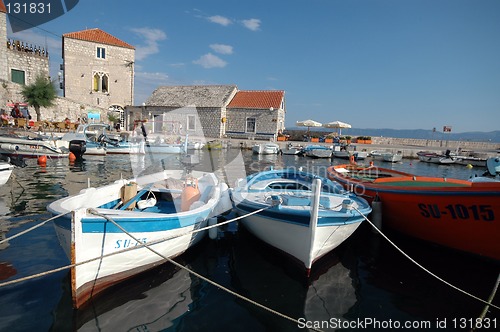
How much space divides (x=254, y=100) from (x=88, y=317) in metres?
32.9

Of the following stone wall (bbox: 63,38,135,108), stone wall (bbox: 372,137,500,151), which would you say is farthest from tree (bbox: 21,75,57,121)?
stone wall (bbox: 372,137,500,151)

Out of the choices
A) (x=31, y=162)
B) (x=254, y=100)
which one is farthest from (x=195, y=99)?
(x=31, y=162)

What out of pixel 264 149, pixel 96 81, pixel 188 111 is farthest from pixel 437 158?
pixel 96 81

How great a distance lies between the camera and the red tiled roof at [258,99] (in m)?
34.4

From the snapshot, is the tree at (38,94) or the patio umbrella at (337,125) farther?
the patio umbrella at (337,125)

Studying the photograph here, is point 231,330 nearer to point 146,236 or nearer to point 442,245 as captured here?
point 146,236

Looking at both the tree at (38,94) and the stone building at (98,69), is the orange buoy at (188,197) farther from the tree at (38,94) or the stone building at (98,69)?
the stone building at (98,69)

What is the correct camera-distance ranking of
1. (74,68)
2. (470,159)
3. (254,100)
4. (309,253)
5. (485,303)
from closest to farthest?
(485,303) < (309,253) < (470,159) < (254,100) < (74,68)

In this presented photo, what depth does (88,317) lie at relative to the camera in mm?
4312

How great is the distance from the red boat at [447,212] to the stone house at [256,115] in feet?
85.9

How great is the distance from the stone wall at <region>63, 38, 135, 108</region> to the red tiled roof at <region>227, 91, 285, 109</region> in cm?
1671

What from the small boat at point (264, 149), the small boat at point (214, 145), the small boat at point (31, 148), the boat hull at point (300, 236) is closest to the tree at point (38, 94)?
the small boat at point (31, 148)

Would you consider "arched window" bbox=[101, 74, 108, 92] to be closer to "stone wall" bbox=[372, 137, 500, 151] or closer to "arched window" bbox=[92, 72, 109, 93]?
"arched window" bbox=[92, 72, 109, 93]

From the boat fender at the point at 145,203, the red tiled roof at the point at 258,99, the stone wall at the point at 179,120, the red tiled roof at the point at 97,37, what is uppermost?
the red tiled roof at the point at 97,37
